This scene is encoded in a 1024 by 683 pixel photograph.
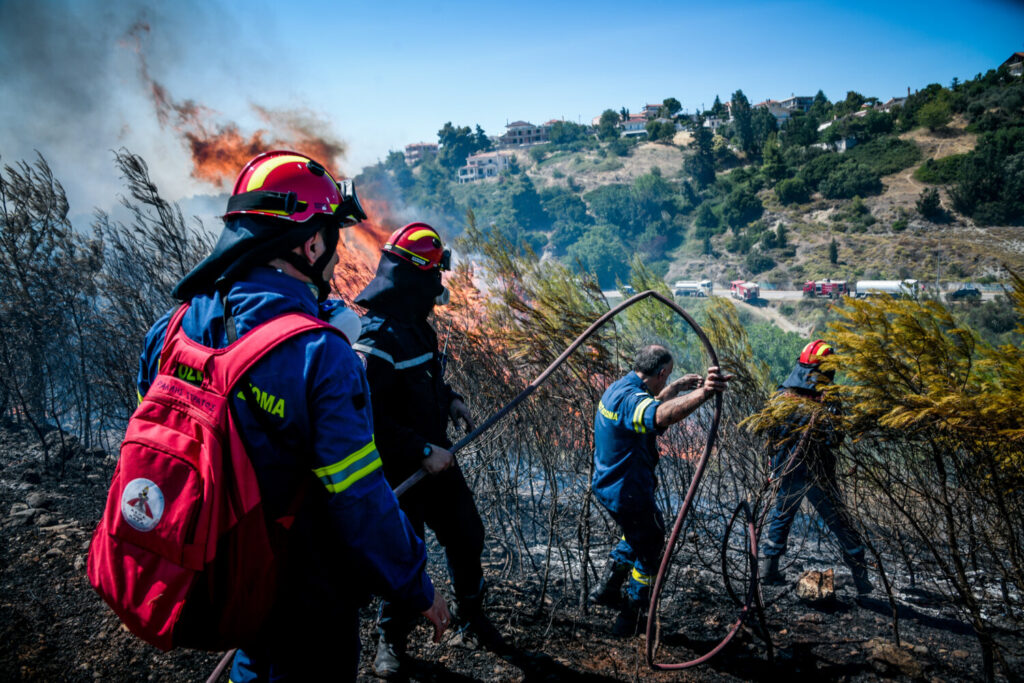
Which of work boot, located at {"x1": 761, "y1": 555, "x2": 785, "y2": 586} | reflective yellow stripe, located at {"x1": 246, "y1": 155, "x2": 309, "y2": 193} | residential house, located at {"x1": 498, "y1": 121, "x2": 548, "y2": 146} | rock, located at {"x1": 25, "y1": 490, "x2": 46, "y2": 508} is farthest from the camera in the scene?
residential house, located at {"x1": 498, "y1": 121, "x2": 548, "y2": 146}

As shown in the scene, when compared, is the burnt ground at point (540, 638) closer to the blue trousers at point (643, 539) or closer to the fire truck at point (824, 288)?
the blue trousers at point (643, 539)

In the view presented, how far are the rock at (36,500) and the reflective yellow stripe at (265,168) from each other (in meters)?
4.30

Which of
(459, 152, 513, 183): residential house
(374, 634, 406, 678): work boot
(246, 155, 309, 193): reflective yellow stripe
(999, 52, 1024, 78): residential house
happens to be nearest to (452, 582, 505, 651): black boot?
(374, 634, 406, 678): work boot

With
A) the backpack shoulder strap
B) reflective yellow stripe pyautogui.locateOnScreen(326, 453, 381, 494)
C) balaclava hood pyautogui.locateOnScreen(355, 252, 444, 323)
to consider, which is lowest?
reflective yellow stripe pyautogui.locateOnScreen(326, 453, 381, 494)

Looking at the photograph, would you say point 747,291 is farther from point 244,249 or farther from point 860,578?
point 244,249

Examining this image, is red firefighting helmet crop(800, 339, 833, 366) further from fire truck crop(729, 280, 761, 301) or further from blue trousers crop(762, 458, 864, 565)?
fire truck crop(729, 280, 761, 301)

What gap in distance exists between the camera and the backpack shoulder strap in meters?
1.44

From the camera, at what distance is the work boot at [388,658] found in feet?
9.50

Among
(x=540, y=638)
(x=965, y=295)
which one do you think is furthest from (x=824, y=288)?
(x=540, y=638)

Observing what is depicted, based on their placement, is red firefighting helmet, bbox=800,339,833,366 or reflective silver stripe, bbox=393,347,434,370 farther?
red firefighting helmet, bbox=800,339,833,366

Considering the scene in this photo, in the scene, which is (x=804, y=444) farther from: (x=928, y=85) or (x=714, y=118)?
(x=714, y=118)

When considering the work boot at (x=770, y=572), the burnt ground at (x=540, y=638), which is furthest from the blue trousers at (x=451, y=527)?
the work boot at (x=770, y=572)

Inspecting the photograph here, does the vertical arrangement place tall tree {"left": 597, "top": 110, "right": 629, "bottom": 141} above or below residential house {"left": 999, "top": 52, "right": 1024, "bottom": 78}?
above

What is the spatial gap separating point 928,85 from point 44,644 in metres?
98.0
